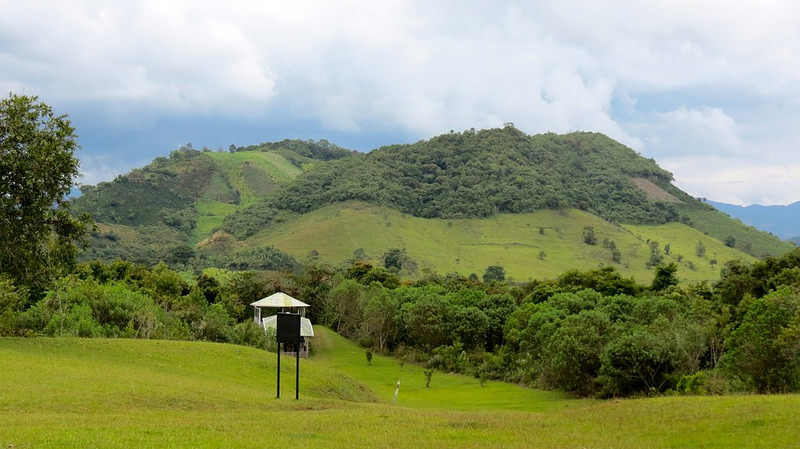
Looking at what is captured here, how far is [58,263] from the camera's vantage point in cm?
3102

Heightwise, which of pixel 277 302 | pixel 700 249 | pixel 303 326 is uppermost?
pixel 700 249

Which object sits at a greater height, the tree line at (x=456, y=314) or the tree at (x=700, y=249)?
the tree at (x=700, y=249)

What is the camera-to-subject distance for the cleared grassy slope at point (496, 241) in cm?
14512

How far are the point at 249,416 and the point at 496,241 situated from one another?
5759 inches

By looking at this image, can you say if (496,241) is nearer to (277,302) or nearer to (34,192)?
(277,302)

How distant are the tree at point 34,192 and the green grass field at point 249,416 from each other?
361 cm

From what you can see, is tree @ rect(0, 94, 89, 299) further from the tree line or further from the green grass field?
the green grass field

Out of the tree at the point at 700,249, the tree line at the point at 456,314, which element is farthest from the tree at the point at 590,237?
the tree line at the point at 456,314

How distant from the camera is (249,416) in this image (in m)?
18.7

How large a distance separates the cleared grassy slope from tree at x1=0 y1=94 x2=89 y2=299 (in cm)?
11094

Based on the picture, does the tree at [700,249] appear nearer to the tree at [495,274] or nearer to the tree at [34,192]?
the tree at [495,274]

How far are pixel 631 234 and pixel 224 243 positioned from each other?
102886 millimetres

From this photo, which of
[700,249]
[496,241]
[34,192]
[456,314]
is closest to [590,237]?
[496,241]

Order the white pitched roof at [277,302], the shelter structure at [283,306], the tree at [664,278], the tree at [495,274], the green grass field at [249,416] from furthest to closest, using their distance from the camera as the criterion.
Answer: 1. the tree at [495,274]
2. the tree at [664,278]
3. the white pitched roof at [277,302]
4. the shelter structure at [283,306]
5. the green grass field at [249,416]
